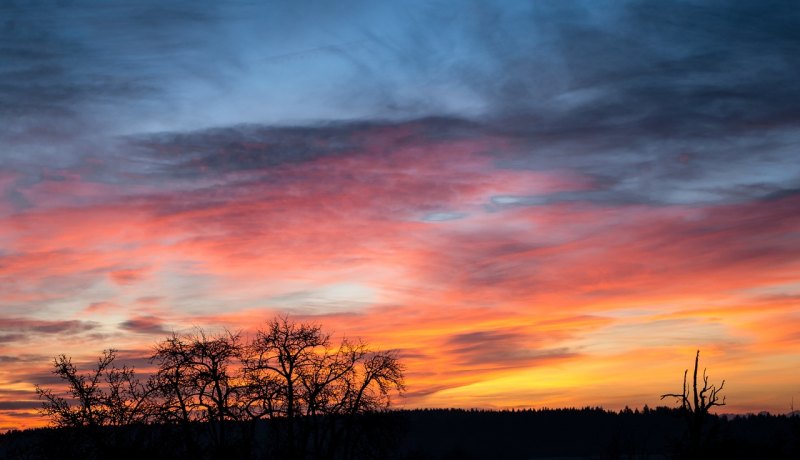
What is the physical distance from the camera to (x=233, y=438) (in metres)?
49.7

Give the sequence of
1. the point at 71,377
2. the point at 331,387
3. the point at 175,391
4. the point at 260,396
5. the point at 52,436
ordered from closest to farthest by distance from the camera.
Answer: the point at 52,436, the point at 71,377, the point at 175,391, the point at 260,396, the point at 331,387

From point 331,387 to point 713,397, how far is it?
24712mm

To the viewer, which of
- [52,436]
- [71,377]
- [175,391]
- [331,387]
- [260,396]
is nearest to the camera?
[52,436]

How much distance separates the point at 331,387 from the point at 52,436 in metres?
20.0

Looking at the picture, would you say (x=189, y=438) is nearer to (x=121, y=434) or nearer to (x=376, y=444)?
(x=121, y=434)

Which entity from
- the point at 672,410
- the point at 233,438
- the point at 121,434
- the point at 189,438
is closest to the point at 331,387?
the point at 233,438

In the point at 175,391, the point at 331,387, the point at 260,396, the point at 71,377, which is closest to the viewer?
the point at 71,377

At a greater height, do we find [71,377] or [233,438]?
[71,377]

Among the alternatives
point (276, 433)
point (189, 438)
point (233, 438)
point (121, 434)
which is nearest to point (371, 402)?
point (276, 433)

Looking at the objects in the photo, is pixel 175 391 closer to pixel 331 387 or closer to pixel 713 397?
pixel 331 387

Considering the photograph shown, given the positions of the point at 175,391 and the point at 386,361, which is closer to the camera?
the point at 175,391

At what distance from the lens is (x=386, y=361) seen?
191ft

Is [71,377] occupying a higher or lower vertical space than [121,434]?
higher

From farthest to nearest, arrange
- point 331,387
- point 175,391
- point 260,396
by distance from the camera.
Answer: point 331,387 → point 260,396 → point 175,391
